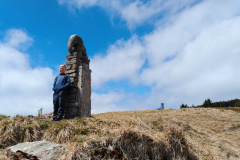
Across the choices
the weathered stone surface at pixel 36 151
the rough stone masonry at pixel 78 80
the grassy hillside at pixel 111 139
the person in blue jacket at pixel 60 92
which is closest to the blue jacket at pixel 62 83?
the person in blue jacket at pixel 60 92

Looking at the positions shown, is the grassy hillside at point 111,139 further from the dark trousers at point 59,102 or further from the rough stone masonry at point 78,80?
the rough stone masonry at point 78,80

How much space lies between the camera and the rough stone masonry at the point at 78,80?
7.34 meters

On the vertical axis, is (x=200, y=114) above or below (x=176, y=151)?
above

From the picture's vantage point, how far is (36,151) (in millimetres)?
3736

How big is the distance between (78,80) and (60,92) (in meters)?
1.01

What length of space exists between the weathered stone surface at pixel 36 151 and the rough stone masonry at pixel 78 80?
10.7 feet

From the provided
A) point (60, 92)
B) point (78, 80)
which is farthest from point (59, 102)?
point (78, 80)

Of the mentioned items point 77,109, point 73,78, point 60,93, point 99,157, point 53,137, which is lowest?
point 99,157

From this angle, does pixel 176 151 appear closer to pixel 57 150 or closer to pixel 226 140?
pixel 57 150

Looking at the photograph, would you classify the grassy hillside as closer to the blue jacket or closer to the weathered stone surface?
the weathered stone surface

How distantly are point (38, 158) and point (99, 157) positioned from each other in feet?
4.05

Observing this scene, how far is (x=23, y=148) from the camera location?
391cm

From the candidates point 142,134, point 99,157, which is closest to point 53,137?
point 99,157

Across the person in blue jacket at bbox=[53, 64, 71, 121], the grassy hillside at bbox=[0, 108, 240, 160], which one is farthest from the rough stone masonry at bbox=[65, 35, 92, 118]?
the grassy hillside at bbox=[0, 108, 240, 160]
